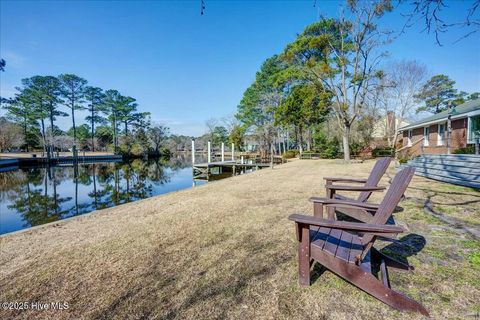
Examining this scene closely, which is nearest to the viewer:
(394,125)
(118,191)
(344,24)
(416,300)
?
(416,300)

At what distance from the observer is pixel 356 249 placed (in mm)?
1936

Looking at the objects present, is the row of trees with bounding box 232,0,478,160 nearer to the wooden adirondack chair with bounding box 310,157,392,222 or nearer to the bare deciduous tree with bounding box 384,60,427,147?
the bare deciduous tree with bounding box 384,60,427,147

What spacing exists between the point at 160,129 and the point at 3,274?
43.6 meters

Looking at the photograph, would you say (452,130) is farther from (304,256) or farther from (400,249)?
(304,256)

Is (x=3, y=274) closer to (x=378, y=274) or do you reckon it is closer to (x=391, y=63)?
(x=378, y=274)

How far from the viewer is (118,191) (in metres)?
12.0

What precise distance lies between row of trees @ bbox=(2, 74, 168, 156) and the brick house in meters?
37.7

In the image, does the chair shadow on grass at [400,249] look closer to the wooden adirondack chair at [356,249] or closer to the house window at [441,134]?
the wooden adirondack chair at [356,249]

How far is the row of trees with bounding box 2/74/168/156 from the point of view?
34.8 m

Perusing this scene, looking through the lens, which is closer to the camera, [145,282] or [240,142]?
[145,282]

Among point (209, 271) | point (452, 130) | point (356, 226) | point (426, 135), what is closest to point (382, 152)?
point (426, 135)

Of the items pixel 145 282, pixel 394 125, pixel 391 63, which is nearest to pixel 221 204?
pixel 145 282

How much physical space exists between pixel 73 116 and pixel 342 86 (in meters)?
43.0

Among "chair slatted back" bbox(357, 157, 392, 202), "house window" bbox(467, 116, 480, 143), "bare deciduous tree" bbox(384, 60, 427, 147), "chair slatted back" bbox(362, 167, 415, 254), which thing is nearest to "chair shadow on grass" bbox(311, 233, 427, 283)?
"chair slatted back" bbox(362, 167, 415, 254)
